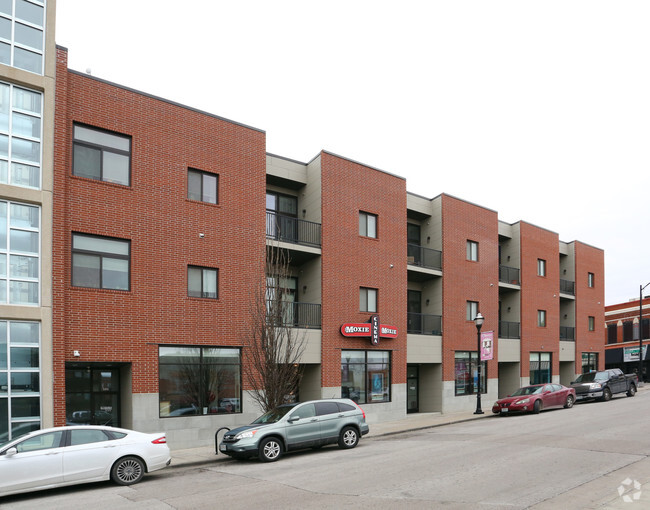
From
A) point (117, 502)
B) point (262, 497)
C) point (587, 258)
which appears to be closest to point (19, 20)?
point (117, 502)

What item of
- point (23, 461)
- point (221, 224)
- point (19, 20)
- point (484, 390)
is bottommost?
point (484, 390)

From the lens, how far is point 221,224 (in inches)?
775

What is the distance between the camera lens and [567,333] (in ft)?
126

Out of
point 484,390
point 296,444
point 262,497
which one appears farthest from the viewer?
point 484,390

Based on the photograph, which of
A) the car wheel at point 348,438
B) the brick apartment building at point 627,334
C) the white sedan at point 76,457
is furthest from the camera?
the brick apartment building at point 627,334

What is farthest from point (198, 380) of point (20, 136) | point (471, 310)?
point (471, 310)

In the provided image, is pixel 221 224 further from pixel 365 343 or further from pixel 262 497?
pixel 262 497

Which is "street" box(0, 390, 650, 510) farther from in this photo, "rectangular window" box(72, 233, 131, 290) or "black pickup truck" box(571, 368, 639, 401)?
"black pickup truck" box(571, 368, 639, 401)

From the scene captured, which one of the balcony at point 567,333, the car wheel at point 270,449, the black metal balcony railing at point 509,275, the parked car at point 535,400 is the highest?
the black metal balcony railing at point 509,275

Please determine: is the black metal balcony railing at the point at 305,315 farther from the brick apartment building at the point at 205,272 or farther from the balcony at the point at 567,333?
the balcony at the point at 567,333

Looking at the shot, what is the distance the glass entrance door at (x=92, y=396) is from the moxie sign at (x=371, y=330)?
8.98 meters

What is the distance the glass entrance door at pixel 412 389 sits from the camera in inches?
1099

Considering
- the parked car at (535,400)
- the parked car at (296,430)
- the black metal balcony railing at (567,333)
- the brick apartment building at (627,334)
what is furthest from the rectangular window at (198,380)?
the brick apartment building at (627,334)

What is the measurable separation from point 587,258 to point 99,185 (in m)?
34.5
